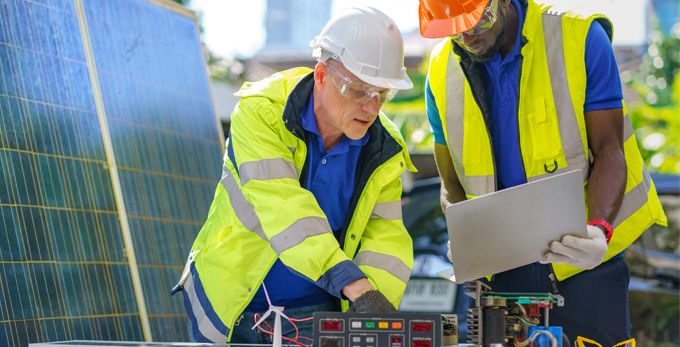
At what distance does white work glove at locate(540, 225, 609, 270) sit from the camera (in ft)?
7.63

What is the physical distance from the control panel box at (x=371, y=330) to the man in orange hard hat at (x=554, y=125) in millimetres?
1147

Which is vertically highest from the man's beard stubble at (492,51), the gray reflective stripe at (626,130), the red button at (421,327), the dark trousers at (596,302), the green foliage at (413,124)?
the green foliage at (413,124)

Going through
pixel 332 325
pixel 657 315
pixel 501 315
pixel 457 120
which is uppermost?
pixel 457 120

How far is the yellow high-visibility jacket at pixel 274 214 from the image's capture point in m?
2.45

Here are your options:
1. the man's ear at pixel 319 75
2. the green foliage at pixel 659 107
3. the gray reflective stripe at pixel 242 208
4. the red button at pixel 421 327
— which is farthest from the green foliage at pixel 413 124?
the red button at pixel 421 327

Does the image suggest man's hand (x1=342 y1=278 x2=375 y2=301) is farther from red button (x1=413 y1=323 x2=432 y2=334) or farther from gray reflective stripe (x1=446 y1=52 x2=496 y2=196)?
gray reflective stripe (x1=446 y1=52 x2=496 y2=196)

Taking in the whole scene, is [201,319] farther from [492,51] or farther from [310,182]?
[492,51]

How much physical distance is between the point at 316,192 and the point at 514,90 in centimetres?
104

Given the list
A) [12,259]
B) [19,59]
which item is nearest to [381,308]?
[12,259]

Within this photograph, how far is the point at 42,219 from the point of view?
11.7 ft

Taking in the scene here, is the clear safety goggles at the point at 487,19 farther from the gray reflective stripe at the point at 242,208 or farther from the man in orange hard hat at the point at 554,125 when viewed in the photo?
the gray reflective stripe at the point at 242,208

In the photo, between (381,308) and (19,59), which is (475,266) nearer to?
(381,308)

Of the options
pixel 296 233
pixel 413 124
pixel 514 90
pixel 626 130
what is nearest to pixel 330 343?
pixel 296 233

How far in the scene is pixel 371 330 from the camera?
1.96m
